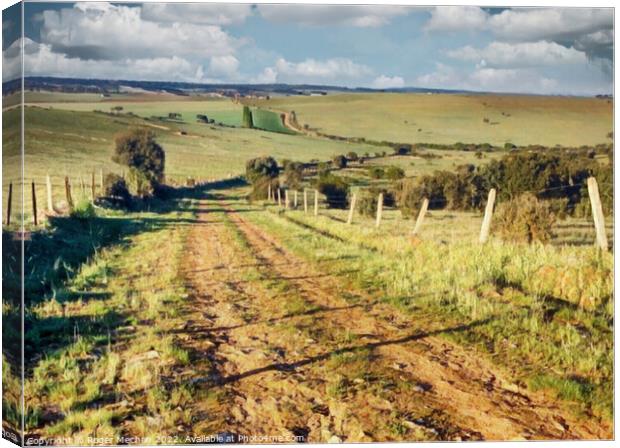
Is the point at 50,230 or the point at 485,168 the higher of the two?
the point at 485,168

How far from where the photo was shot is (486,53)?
7.79 m

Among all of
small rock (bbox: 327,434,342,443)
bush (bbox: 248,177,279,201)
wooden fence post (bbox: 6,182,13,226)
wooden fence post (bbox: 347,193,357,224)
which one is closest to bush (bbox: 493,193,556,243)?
wooden fence post (bbox: 347,193,357,224)

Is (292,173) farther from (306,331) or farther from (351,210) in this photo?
(306,331)

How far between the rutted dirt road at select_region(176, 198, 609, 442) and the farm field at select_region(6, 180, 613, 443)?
0.01 metres

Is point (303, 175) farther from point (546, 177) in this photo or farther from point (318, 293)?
point (546, 177)

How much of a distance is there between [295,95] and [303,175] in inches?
29.0

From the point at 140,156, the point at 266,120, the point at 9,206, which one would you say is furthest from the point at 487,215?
the point at 9,206

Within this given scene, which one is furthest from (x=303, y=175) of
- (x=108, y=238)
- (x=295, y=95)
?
(x=108, y=238)

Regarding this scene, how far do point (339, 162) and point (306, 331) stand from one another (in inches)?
63.0

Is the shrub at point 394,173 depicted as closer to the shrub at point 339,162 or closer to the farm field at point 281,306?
the farm field at point 281,306

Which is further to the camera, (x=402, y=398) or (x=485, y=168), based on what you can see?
(x=485, y=168)

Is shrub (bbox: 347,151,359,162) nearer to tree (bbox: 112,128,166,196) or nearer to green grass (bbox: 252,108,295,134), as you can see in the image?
green grass (bbox: 252,108,295,134)

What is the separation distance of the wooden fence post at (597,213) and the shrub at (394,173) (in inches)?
65.7

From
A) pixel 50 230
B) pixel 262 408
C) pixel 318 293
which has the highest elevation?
pixel 50 230
